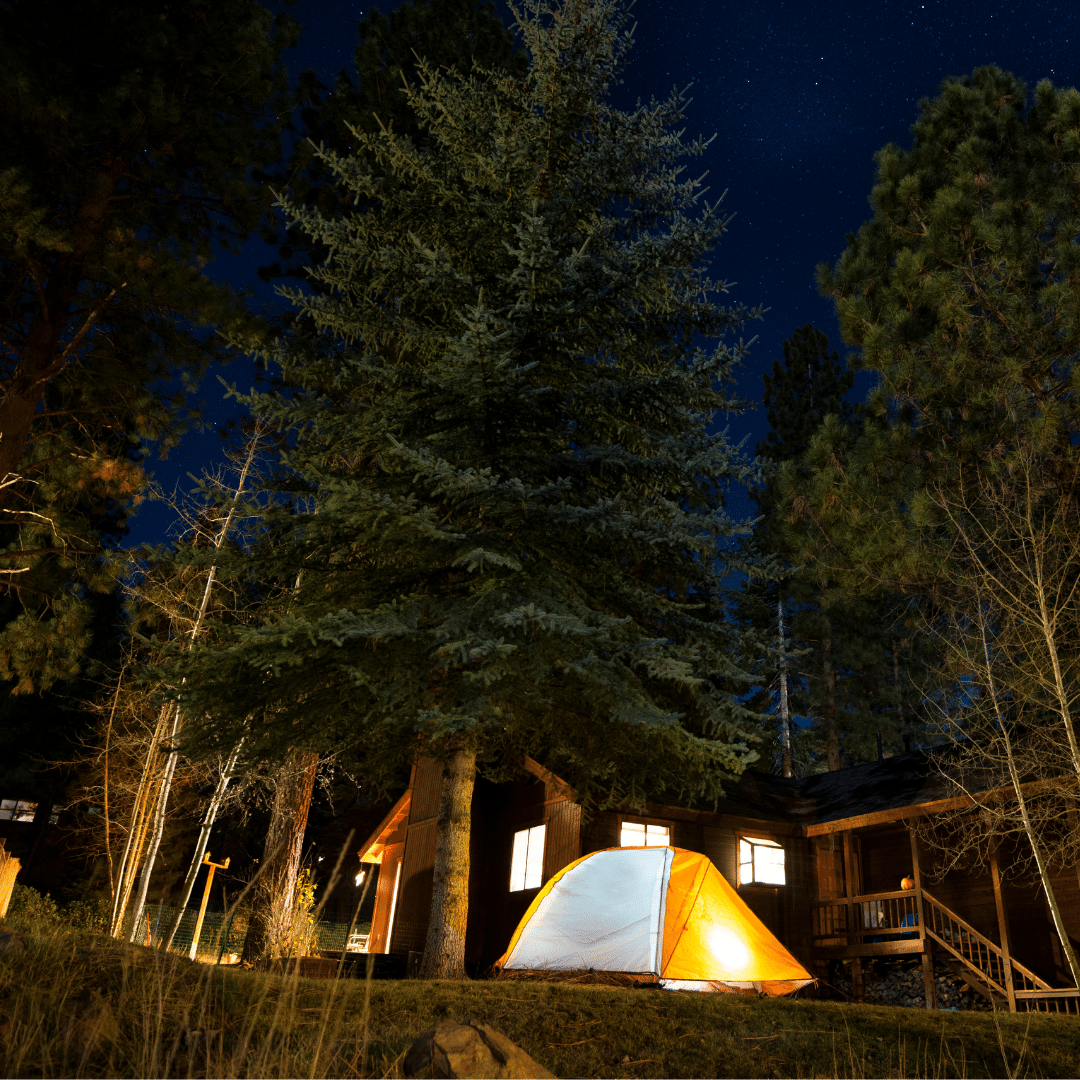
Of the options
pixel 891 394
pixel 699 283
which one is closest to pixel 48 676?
pixel 699 283

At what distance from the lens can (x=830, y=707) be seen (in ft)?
88.1

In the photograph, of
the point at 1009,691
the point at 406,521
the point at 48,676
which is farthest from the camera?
the point at 48,676

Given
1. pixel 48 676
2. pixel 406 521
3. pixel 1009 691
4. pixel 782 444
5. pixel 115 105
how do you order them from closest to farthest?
pixel 406 521, pixel 115 105, pixel 1009 691, pixel 48 676, pixel 782 444

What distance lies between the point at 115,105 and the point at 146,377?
3672 mm

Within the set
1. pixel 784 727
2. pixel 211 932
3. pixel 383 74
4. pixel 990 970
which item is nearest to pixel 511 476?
pixel 990 970

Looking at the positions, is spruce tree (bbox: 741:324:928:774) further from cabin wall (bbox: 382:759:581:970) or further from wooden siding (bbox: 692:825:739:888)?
cabin wall (bbox: 382:759:581:970)

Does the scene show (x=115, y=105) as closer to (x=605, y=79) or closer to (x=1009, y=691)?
(x=605, y=79)

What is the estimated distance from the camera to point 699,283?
12344 mm

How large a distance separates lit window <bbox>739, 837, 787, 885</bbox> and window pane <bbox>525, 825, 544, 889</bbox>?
342 centimetres

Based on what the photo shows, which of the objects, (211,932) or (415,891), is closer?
(415,891)

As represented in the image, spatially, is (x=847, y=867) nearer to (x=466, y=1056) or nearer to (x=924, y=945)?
(x=924, y=945)

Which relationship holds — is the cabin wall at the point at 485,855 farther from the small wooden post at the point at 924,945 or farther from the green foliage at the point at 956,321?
the green foliage at the point at 956,321

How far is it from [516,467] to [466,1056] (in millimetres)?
7316

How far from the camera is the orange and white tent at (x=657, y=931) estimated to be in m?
9.10
